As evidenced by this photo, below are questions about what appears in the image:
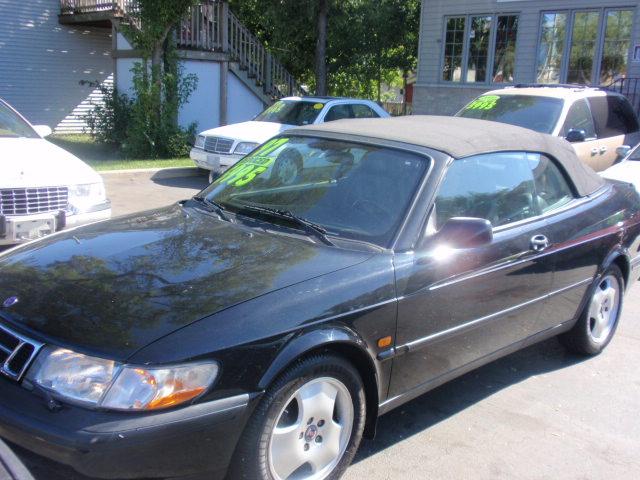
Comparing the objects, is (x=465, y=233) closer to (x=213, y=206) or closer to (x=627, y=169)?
(x=213, y=206)

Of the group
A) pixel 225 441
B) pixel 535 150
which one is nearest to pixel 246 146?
pixel 535 150

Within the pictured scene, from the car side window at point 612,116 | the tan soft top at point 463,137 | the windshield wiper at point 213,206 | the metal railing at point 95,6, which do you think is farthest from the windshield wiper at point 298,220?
the metal railing at point 95,6

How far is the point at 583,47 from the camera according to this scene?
16.5 metres

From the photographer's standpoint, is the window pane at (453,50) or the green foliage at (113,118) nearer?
the green foliage at (113,118)

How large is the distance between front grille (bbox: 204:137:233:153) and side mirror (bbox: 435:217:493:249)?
27.7ft

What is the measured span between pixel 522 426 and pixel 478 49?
16216 millimetres

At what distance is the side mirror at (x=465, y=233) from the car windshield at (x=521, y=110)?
5962mm

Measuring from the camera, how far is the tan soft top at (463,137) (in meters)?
3.81

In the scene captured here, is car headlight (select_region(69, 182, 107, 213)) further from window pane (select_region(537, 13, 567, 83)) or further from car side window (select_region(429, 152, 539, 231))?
window pane (select_region(537, 13, 567, 83))

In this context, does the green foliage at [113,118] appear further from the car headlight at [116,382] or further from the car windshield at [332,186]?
the car headlight at [116,382]

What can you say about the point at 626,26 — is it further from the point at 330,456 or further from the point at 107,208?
the point at 330,456

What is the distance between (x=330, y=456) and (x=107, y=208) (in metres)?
3.91

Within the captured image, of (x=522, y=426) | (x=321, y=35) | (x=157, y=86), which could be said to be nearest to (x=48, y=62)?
(x=157, y=86)

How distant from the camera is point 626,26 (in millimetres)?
15727
